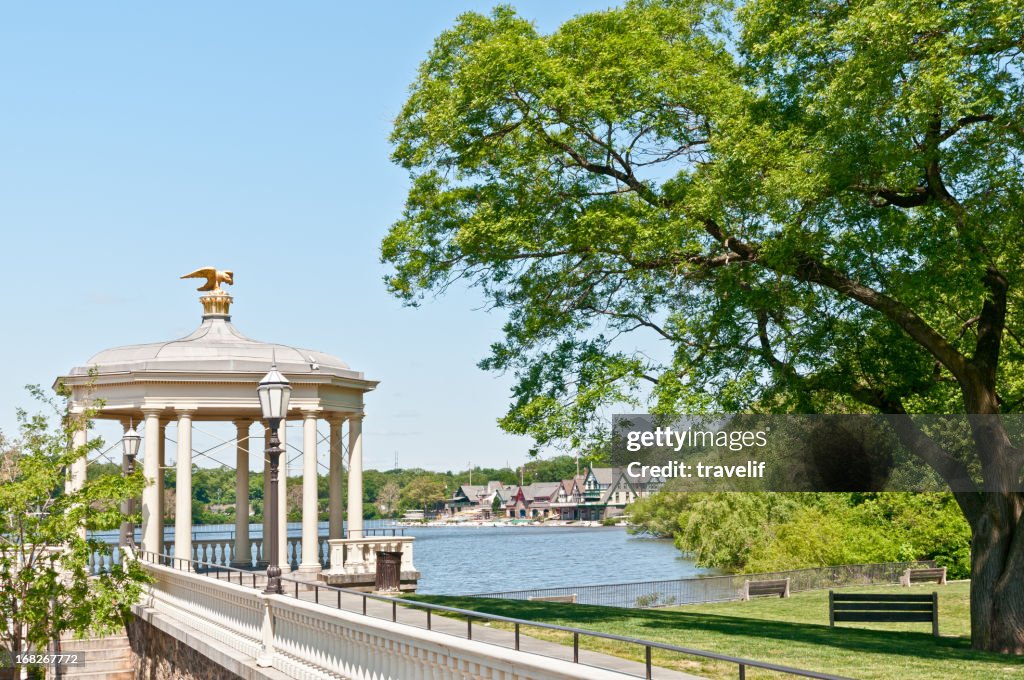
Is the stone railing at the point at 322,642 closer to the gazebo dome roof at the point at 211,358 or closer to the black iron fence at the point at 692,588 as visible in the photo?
the gazebo dome roof at the point at 211,358

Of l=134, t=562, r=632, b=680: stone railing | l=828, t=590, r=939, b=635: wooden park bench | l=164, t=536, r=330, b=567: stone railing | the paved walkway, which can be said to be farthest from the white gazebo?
l=828, t=590, r=939, b=635: wooden park bench

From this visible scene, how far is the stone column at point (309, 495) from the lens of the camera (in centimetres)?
2473

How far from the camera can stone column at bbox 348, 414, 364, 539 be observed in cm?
2624

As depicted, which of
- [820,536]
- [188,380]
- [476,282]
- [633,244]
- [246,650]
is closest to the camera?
[246,650]

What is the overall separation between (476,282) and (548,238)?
2435 mm

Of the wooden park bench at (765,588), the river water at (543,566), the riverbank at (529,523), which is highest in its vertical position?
the wooden park bench at (765,588)

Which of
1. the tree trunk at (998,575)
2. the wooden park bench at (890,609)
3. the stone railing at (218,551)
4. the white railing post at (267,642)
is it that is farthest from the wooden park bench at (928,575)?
the white railing post at (267,642)

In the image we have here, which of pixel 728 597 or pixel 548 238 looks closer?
pixel 548 238

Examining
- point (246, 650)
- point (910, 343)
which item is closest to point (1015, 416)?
point (910, 343)

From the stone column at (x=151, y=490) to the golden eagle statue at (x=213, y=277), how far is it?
486cm

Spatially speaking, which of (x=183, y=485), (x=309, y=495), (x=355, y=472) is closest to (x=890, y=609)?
(x=355, y=472)

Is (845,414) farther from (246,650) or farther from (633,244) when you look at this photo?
(246,650)

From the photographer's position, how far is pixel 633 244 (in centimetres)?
1733

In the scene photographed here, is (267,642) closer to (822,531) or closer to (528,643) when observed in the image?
(528,643)
